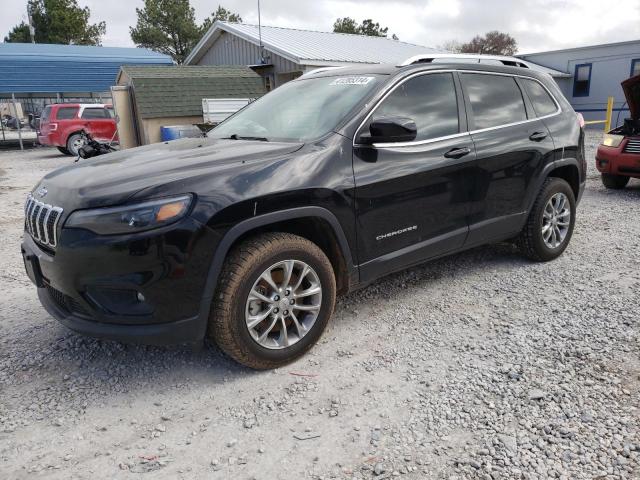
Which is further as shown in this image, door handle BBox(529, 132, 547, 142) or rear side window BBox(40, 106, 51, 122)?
rear side window BBox(40, 106, 51, 122)

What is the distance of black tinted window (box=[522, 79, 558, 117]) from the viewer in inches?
178

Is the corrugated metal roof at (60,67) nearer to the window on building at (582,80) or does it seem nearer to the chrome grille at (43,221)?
the window on building at (582,80)

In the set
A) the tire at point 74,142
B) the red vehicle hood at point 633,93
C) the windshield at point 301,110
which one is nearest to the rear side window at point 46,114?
the tire at point 74,142

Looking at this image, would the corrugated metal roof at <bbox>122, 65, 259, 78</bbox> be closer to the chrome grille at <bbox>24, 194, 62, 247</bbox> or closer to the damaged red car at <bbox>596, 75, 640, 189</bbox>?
the damaged red car at <bbox>596, 75, 640, 189</bbox>

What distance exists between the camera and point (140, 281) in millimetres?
2549

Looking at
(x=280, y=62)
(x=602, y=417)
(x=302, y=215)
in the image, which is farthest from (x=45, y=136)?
(x=602, y=417)

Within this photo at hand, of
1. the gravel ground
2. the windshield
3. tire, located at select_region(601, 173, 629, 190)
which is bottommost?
the gravel ground

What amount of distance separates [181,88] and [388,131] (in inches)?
531

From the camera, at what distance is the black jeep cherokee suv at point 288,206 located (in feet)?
8.47

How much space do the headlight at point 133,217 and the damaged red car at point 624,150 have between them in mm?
7798

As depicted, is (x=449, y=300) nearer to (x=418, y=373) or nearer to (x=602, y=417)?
(x=418, y=373)

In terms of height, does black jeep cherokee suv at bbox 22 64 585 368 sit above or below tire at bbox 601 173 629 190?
above

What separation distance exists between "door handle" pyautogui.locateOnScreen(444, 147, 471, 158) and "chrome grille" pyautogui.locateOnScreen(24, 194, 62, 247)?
8.46 feet

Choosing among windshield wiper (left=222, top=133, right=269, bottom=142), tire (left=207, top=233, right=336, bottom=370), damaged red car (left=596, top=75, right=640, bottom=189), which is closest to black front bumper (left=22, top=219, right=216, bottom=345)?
tire (left=207, top=233, right=336, bottom=370)
